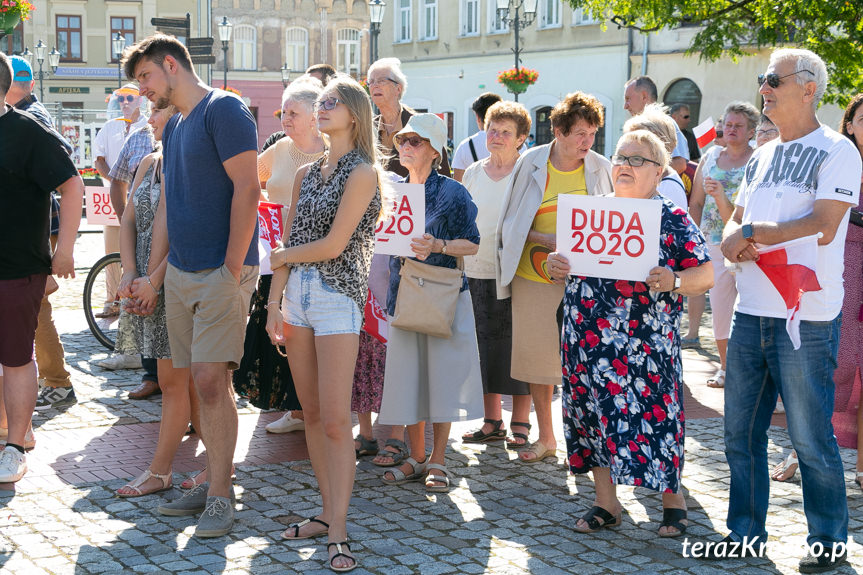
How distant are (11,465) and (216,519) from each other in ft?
4.67

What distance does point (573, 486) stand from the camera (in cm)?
605

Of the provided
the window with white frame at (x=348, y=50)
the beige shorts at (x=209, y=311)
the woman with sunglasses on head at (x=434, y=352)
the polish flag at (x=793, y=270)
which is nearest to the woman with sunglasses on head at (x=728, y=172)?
the woman with sunglasses on head at (x=434, y=352)

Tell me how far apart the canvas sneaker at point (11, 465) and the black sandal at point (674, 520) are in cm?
333

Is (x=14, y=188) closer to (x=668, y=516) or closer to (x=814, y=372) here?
(x=668, y=516)

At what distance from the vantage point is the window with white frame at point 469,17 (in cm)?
4056

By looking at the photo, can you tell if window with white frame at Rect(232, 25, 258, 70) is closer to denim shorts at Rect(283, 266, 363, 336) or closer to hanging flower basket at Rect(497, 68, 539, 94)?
hanging flower basket at Rect(497, 68, 539, 94)

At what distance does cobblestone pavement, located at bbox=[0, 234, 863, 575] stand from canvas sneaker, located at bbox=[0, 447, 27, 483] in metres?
0.05

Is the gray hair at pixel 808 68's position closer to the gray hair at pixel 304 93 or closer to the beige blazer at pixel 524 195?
the beige blazer at pixel 524 195

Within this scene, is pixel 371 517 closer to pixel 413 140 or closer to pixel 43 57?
pixel 413 140

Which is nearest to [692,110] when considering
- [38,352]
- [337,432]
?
[38,352]

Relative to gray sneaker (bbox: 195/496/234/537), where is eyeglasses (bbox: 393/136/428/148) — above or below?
above

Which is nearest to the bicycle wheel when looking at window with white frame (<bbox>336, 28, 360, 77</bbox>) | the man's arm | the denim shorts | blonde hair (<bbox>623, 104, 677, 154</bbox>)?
the man's arm

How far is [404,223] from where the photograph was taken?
5914 mm

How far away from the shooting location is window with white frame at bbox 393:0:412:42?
43.7 m
